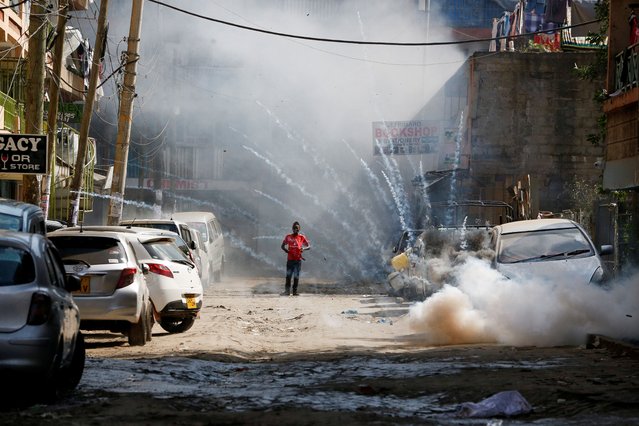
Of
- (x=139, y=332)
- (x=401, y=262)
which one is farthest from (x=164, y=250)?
(x=401, y=262)

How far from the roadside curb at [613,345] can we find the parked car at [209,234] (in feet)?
51.4

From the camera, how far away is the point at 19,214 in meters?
11.5

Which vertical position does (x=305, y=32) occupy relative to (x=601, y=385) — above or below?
above

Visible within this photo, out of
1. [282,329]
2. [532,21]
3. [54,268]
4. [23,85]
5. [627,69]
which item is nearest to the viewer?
[54,268]

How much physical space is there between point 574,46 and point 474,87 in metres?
4.14

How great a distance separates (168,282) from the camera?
15.7 m

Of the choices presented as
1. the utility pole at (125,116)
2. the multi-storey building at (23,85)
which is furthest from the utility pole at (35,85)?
the utility pole at (125,116)

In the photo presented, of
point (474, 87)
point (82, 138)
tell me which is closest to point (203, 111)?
point (474, 87)

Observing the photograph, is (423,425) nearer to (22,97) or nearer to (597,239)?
(597,239)

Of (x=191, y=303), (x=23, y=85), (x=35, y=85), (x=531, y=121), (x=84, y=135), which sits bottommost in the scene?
(x=191, y=303)

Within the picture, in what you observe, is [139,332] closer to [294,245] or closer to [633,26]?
[633,26]

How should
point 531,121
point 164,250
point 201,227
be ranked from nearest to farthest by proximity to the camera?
point 164,250, point 201,227, point 531,121

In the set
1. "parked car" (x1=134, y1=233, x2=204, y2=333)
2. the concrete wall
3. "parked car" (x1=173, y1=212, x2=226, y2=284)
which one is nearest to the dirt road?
"parked car" (x1=134, y1=233, x2=204, y2=333)

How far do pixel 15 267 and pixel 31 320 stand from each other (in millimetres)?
482
